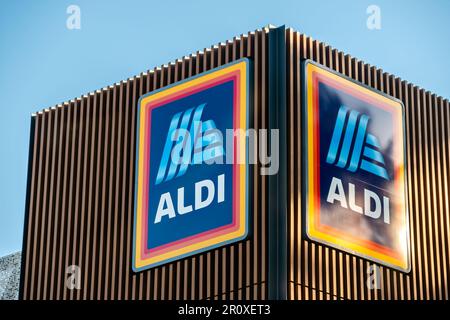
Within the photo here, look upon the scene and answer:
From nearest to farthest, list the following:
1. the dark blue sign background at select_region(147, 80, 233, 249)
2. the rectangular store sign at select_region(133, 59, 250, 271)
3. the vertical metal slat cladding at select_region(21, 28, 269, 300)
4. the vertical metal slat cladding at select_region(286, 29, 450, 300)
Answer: the vertical metal slat cladding at select_region(286, 29, 450, 300) < the vertical metal slat cladding at select_region(21, 28, 269, 300) < the rectangular store sign at select_region(133, 59, 250, 271) < the dark blue sign background at select_region(147, 80, 233, 249)

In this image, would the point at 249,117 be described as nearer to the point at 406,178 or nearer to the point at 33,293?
the point at 406,178

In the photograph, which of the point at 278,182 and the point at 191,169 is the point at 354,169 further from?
the point at 191,169

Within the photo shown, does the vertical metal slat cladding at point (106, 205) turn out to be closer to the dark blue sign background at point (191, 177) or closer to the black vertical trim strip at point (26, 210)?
the black vertical trim strip at point (26, 210)

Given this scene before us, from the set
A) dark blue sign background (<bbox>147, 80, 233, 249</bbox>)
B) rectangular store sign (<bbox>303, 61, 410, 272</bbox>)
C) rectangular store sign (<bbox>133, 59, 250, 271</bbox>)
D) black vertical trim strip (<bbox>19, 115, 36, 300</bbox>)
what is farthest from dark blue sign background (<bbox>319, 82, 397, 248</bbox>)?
black vertical trim strip (<bbox>19, 115, 36, 300</bbox>)

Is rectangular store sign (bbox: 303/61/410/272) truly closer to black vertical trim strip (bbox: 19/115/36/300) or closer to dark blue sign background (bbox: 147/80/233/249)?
dark blue sign background (bbox: 147/80/233/249)

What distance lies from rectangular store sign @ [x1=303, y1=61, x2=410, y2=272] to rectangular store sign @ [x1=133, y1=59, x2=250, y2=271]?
64.4 inches

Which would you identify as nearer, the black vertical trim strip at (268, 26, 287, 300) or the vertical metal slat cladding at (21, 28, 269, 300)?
the black vertical trim strip at (268, 26, 287, 300)

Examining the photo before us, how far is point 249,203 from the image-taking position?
25594 millimetres

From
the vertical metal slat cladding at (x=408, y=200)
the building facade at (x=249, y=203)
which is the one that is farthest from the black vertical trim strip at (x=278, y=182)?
the vertical metal slat cladding at (x=408, y=200)

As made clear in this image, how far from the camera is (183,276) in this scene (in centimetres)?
2661

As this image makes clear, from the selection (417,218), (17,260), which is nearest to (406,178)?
(417,218)

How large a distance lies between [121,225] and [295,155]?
5.38m

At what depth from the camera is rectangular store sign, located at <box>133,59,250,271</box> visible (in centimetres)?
2608

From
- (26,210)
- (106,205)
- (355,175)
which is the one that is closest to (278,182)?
(355,175)
